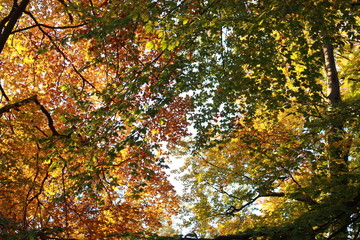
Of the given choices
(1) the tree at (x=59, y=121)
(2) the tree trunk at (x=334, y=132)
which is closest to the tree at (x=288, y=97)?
(2) the tree trunk at (x=334, y=132)

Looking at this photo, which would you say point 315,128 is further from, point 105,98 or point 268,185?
point 105,98

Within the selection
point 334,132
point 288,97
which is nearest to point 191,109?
point 288,97

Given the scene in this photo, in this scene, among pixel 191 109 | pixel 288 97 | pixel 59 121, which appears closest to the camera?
pixel 288 97

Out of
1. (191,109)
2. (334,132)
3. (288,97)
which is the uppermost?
(191,109)

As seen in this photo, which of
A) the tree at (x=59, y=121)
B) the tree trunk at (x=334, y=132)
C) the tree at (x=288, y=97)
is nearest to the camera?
the tree at (x=288, y=97)

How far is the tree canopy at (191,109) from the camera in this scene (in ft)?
17.6

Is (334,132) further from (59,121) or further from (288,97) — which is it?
(59,121)

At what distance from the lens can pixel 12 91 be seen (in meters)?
12.9

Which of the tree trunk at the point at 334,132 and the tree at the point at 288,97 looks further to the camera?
the tree trunk at the point at 334,132

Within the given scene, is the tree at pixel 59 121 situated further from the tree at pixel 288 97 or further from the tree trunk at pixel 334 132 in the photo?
the tree trunk at pixel 334 132

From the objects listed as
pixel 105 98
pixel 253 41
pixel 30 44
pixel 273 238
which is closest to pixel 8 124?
pixel 105 98

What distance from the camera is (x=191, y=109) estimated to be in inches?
385

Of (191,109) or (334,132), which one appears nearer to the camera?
(334,132)

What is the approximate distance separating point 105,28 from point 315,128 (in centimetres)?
462
